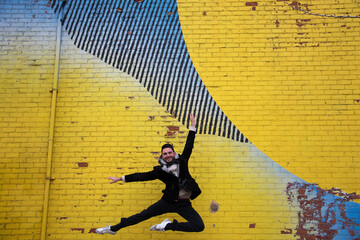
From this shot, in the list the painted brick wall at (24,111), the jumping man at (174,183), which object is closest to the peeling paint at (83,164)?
the painted brick wall at (24,111)

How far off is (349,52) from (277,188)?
3059 millimetres

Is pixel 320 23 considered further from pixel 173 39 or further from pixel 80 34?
pixel 80 34

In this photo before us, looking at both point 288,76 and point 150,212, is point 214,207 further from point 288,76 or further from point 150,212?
point 288,76

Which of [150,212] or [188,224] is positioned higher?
[150,212]

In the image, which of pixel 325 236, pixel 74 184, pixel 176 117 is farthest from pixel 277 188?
pixel 74 184

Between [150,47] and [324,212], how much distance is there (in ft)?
15.1

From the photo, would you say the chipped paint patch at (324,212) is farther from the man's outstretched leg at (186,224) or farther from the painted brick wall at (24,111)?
the painted brick wall at (24,111)

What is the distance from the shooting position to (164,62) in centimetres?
606

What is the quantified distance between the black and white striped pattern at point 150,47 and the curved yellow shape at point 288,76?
231mm

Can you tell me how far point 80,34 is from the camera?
6223mm

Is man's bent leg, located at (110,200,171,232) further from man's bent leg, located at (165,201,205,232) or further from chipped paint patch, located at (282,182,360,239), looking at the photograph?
chipped paint patch, located at (282,182,360,239)

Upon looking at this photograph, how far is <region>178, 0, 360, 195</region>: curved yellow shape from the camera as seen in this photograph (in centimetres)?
571

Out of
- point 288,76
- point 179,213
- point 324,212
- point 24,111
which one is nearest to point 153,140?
point 179,213

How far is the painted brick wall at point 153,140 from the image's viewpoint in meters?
5.59
